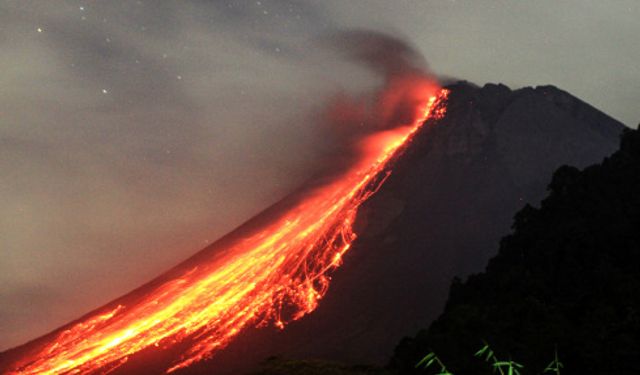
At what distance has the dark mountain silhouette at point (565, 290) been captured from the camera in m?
21.6

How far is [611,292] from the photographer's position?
24.4m

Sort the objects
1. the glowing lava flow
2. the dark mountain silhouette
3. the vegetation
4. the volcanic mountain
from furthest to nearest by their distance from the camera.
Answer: the glowing lava flow
the volcanic mountain
the vegetation
the dark mountain silhouette

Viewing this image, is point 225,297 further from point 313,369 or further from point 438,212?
point 313,369

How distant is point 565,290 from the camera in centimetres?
2772

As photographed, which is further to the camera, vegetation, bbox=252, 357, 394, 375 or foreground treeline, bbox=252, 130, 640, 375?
vegetation, bbox=252, 357, 394, 375

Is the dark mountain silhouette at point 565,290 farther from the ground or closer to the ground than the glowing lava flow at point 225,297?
closer to the ground

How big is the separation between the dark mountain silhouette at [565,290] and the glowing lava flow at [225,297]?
2924 centimetres

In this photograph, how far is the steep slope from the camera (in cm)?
5566

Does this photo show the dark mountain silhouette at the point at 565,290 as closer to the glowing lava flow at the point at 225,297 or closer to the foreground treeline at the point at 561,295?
the foreground treeline at the point at 561,295

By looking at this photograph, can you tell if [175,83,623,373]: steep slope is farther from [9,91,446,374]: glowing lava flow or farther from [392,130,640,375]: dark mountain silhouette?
[392,130,640,375]: dark mountain silhouette

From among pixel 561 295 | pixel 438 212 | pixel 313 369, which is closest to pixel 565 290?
pixel 561 295

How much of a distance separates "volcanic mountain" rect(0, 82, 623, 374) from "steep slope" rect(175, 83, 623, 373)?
13 cm

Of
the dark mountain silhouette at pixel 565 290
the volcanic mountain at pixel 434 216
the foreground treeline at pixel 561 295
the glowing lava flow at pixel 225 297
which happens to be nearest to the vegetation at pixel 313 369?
the foreground treeline at pixel 561 295

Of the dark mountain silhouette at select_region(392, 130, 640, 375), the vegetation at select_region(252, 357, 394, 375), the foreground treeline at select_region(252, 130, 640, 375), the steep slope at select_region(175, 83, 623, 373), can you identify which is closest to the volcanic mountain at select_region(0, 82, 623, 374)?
the steep slope at select_region(175, 83, 623, 373)
